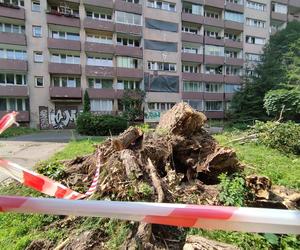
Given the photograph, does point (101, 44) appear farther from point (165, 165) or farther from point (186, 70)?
point (165, 165)

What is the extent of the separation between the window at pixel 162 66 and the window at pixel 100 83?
5889 millimetres

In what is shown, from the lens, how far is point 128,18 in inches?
1336

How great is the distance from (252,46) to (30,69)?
3286 centimetres

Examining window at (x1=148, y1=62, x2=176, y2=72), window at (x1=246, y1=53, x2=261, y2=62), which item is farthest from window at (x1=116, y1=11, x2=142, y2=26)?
window at (x1=246, y1=53, x2=261, y2=62)

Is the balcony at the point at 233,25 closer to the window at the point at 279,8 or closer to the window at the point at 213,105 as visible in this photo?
the window at the point at 279,8

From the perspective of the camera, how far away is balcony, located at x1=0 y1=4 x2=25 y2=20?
1091 inches

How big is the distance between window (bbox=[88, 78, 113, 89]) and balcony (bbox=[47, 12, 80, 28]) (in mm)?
6489

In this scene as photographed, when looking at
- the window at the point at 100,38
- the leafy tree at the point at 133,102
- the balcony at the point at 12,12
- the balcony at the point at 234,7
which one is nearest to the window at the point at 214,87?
the leafy tree at the point at 133,102

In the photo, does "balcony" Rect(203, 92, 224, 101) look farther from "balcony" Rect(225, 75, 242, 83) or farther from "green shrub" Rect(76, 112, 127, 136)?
"green shrub" Rect(76, 112, 127, 136)

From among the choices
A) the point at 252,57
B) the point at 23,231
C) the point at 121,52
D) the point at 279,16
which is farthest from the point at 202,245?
the point at 279,16

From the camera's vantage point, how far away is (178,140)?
5.80 m

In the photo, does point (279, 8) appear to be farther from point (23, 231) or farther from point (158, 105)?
point (23, 231)

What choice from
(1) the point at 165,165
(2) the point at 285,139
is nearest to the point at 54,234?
(1) the point at 165,165

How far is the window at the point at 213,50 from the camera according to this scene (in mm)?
38625
